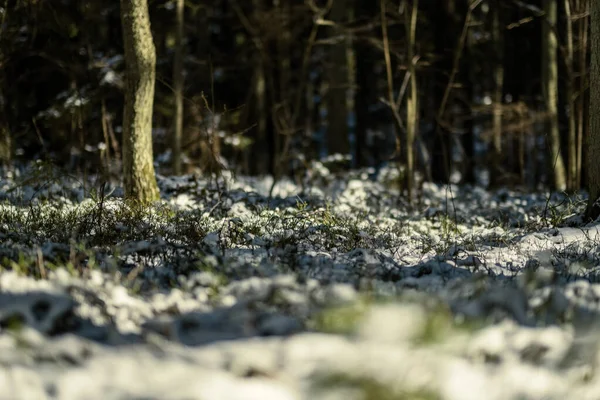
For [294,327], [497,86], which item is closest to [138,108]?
[294,327]

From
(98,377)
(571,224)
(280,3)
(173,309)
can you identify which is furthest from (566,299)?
(280,3)

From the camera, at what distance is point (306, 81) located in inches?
856

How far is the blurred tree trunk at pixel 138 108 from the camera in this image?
9211mm

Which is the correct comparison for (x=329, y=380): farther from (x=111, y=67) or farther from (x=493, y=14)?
(x=493, y=14)

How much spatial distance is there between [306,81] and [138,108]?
42.5ft

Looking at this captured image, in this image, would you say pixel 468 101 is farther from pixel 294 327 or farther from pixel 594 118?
pixel 294 327

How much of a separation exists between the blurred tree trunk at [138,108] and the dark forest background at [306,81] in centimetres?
104

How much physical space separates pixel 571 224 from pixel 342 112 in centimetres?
1186

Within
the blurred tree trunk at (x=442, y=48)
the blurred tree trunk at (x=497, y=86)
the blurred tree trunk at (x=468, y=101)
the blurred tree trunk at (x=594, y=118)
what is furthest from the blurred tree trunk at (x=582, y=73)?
the blurred tree trunk at (x=468, y=101)

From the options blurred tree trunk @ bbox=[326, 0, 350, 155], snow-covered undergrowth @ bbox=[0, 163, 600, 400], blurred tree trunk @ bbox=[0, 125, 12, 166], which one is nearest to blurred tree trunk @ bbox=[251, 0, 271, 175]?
blurred tree trunk @ bbox=[326, 0, 350, 155]

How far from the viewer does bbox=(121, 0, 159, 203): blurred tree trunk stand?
9.21m

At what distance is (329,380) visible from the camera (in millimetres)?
2438

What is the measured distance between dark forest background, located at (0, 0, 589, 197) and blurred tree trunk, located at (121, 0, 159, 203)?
3.41 ft

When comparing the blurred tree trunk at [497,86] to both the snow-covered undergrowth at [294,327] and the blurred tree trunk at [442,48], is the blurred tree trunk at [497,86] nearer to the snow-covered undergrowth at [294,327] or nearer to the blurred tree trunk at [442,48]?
the blurred tree trunk at [442,48]
